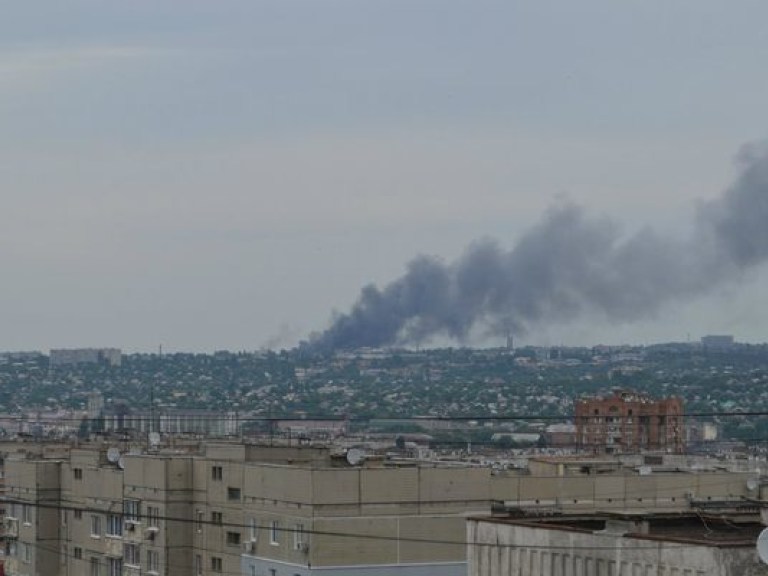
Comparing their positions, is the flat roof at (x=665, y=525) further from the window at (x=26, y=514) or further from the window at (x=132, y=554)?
the window at (x=26, y=514)

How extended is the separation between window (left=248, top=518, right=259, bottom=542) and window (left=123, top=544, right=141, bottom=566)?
633 centimetres

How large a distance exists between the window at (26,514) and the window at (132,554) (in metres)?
6.46

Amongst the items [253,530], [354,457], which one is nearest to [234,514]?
[253,530]

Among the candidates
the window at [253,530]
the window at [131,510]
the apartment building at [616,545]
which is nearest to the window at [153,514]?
the window at [131,510]

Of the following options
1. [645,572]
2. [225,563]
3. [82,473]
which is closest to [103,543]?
[82,473]

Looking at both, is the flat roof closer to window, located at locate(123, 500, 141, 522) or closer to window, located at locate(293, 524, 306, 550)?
window, located at locate(293, 524, 306, 550)

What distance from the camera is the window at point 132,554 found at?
224 feet

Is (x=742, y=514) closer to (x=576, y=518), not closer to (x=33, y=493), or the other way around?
(x=576, y=518)

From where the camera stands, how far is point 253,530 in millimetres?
62594

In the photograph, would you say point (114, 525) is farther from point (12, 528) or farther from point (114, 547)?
point (12, 528)

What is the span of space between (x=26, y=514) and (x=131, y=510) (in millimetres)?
8268

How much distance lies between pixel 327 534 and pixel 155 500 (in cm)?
950

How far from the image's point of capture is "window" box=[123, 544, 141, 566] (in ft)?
224

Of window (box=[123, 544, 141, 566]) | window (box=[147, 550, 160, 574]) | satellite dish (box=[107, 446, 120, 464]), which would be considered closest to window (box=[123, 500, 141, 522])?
window (box=[123, 544, 141, 566])
